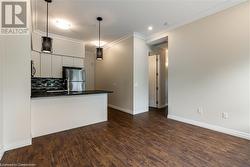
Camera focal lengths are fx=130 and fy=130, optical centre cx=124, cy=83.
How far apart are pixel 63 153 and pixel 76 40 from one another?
4439 mm

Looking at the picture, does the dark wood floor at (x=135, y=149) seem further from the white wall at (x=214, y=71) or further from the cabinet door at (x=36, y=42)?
the cabinet door at (x=36, y=42)

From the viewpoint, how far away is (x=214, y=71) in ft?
10.4

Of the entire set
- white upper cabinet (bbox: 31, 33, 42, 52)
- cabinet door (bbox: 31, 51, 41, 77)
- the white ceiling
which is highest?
the white ceiling

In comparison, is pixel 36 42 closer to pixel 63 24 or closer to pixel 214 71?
pixel 63 24

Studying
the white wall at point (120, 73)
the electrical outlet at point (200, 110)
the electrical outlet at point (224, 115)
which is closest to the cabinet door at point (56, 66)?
the white wall at point (120, 73)

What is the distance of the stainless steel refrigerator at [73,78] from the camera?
490 cm

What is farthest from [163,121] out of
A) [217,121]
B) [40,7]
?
[40,7]

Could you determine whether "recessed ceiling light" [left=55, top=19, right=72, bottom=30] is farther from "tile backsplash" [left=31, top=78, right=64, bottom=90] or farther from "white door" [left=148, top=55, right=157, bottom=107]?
"white door" [left=148, top=55, right=157, bottom=107]

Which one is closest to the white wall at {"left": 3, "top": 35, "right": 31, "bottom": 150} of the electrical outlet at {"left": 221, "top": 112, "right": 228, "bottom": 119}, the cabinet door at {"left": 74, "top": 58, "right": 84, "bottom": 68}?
the cabinet door at {"left": 74, "top": 58, "right": 84, "bottom": 68}

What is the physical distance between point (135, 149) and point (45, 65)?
13.8ft

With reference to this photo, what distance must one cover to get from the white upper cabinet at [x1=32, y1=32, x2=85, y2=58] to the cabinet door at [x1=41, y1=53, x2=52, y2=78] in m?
0.28

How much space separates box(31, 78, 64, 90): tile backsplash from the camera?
4.51m

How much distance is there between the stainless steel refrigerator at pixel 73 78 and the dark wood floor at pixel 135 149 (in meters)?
2.23

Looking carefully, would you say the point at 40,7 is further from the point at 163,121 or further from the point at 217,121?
the point at 217,121
